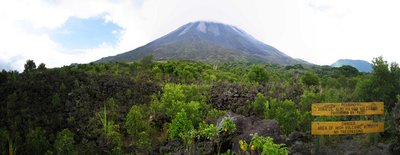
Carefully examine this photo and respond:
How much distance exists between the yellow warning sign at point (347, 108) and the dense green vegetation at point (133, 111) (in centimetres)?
76

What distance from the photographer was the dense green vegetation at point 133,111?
795 cm

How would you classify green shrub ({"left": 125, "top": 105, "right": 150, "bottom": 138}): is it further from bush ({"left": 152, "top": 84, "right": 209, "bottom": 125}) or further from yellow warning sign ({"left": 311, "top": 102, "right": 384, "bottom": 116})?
yellow warning sign ({"left": 311, "top": 102, "right": 384, "bottom": 116})

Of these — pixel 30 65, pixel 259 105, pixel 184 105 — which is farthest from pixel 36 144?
pixel 30 65

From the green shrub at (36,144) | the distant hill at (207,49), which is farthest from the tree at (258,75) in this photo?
the distant hill at (207,49)

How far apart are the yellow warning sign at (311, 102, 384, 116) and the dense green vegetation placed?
30.1 inches

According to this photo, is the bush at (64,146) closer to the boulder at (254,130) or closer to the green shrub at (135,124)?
the green shrub at (135,124)

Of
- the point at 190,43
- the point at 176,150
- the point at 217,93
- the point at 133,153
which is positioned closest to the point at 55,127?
the point at 133,153

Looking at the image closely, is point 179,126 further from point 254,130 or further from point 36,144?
point 36,144

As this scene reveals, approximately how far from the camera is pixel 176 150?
7.68 metres

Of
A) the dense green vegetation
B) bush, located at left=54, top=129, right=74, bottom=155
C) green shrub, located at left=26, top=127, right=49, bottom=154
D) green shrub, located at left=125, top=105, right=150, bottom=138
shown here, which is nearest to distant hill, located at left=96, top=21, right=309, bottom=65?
the dense green vegetation

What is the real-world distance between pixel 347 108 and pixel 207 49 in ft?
320

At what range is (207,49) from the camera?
104688 mm

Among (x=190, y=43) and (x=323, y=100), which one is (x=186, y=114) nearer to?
(x=323, y=100)

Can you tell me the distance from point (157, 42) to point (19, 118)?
125m
